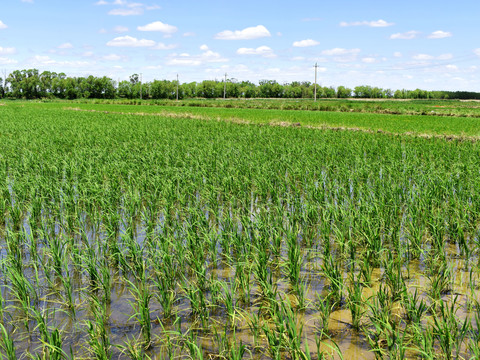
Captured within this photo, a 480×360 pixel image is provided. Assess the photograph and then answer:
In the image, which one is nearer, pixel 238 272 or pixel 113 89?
pixel 238 272

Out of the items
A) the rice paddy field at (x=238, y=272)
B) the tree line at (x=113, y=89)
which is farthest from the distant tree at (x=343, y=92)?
the rice paddy field at (x=238, y=272)

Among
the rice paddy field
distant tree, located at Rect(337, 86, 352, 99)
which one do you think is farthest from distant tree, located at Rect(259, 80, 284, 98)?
the rice paddy field

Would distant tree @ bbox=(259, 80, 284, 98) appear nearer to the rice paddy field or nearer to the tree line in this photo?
the tree line

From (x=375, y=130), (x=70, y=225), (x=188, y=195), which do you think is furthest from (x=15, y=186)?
(x=375, y=130)

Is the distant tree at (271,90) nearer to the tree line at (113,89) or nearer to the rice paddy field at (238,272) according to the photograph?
the tree line at (113,89)

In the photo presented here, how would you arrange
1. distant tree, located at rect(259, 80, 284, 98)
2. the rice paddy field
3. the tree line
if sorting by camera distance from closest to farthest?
the rice paddy field, the tree line, distant tree, located at rect(259, 80, 284, 98)

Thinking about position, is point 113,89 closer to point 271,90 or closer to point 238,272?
point 271,90

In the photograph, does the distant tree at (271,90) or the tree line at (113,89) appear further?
the distant tree at (271,90)

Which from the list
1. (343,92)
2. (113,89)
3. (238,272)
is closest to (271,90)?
(343,92)

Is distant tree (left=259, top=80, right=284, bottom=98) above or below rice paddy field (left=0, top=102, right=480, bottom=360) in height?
above

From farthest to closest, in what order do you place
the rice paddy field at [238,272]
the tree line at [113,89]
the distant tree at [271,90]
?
the distant tree at [271,90], the tree line at [113,89], the rice paddy field at [238,272]

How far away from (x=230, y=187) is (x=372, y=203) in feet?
9.11

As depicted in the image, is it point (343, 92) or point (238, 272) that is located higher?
point (343, 92)

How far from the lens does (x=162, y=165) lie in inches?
388
